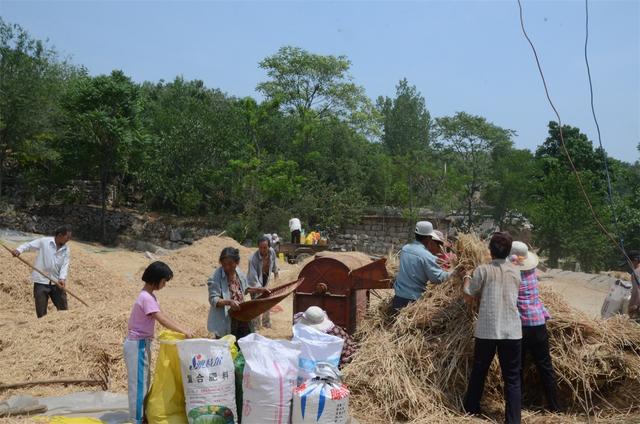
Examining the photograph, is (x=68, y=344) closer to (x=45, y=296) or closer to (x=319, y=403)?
(x=45, y=296)

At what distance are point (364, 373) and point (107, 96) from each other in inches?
817

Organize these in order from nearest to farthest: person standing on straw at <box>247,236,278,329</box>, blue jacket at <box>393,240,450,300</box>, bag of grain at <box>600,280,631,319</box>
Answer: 1. blue jacket at <box>393,240,450,300</box>
2. bag of grain at <box>600,280,631,319</box>
3. person standing on straw at <box>247,236,278,329</box>

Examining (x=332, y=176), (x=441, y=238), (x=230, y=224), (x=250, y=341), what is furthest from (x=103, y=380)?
(x=332, y=176)

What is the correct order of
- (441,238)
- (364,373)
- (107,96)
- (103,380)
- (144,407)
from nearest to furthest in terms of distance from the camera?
(144,407)
(364,373)
(103,380)
(441,238)
(107,96)

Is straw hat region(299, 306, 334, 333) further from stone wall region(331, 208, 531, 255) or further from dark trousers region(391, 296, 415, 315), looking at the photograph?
stone wall region(331, 208, 531, 255)

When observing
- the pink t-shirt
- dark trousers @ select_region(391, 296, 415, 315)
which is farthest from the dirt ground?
dark trousers @ select_region(391, 296, 415, 315)

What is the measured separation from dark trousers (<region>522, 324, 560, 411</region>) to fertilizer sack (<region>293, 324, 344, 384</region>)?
1598 millimetres

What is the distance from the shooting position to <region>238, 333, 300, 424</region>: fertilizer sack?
13.5 ft

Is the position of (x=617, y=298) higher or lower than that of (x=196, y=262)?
lower

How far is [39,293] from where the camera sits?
302 inches

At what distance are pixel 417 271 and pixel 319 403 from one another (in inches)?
81.4

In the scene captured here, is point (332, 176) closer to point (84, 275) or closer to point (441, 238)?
point (84, 275)

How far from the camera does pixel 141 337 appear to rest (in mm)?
4570

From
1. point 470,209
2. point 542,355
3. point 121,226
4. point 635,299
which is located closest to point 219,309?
point 542,355
